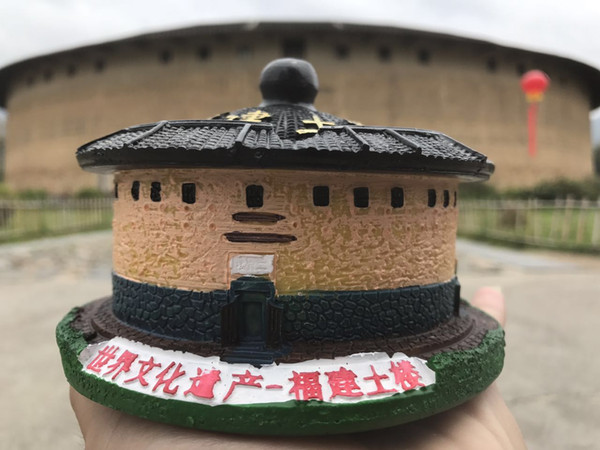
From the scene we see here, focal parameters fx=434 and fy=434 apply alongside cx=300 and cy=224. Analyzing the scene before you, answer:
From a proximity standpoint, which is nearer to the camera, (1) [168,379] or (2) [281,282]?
(1) [168,379]

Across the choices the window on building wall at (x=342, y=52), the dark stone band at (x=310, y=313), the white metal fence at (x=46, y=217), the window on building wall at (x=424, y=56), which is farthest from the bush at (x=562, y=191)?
the dark stone band at (x=310, y=313)

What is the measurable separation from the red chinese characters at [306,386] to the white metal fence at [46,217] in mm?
12193

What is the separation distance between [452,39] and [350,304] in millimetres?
20353

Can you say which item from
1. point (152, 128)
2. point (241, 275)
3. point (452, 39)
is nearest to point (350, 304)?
point (241, 275)

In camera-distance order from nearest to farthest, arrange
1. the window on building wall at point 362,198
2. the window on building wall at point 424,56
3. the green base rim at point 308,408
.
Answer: the green base rim at point 308,408
the window on building wall at point 362,198
the window on building wall at point 424,56

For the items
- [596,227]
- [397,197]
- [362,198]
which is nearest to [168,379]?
[362,198]

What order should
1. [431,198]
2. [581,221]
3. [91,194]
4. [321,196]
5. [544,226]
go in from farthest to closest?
[91,194]
[544,226]
[581,221]
[431,198]
[321,196]

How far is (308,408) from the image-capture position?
5.42ft

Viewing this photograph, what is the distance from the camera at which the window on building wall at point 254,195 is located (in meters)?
1.95

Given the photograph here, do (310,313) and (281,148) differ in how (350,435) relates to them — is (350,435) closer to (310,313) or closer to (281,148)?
(310,313)

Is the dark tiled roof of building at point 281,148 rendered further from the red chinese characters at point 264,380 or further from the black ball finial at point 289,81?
the red chinese characters at point 264,380

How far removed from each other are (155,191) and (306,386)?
1.15 m

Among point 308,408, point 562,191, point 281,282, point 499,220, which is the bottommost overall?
point 499,220

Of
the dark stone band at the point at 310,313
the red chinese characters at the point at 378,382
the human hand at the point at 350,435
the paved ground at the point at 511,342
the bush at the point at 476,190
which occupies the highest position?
the bush at the point at 476,190
